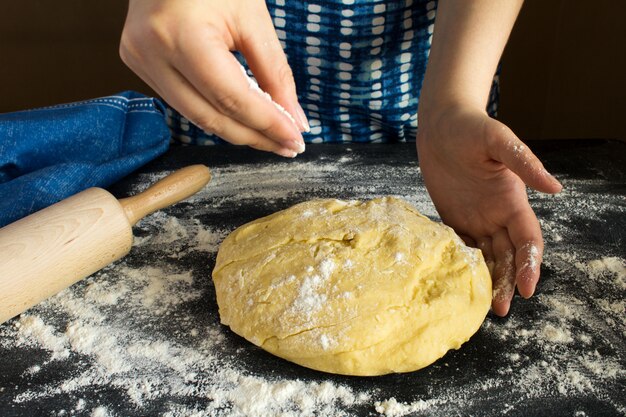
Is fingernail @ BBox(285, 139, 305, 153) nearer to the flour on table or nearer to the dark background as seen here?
the flour on table

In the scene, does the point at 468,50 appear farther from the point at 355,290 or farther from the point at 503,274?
the point at 355,290

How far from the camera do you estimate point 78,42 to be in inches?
106

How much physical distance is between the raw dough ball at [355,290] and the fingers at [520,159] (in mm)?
183

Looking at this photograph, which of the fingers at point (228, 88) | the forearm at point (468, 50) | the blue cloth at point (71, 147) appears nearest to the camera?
the fingers at point (228, 88)

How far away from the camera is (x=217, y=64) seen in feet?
3.05

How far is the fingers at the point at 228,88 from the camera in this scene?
93 cm

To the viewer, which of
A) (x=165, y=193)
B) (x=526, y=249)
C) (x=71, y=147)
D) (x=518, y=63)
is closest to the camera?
(x=526, y=249)

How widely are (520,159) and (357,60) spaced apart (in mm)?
718

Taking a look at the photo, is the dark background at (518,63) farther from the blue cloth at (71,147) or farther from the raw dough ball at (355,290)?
the raw dough ball at (355,290)

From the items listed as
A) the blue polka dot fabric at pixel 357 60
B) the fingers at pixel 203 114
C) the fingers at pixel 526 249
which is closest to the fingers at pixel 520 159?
the fingers at pixel 526 249

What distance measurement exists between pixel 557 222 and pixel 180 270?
91 cm

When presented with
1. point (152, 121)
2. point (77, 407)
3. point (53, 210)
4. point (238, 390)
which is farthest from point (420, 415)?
point (152, 121)

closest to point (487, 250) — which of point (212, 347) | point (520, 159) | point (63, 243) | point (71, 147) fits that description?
point (520, 159)

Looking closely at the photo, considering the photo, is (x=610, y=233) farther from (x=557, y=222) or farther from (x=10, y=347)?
(x=10, y=347)
